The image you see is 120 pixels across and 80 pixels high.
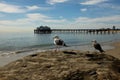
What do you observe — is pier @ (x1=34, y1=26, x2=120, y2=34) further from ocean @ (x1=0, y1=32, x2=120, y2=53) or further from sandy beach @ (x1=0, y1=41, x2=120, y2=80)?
sandy beach @ (x1=0, y1=41, x2=120, y2=80)

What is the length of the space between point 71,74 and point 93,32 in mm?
125232

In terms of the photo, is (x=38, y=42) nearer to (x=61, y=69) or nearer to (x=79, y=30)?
(x=61, y=69)

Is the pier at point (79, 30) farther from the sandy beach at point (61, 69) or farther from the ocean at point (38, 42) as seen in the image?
the sandy beach at point (61, 69)

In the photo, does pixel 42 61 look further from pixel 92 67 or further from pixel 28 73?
pixel 92 67

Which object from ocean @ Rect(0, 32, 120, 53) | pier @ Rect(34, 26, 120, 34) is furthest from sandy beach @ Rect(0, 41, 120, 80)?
pier @ Rect(34, 26, 120, 34)

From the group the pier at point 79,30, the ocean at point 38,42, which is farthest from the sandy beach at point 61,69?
the pier at point 79,30

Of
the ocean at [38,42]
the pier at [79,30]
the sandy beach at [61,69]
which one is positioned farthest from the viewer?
the pier at [79,30]

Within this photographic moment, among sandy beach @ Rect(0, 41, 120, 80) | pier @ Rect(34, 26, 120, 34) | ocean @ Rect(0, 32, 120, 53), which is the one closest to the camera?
sandy beach @ Rect(0, 41, 120, 80)

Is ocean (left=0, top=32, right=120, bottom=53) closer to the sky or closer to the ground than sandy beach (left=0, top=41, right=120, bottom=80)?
closer to the ground

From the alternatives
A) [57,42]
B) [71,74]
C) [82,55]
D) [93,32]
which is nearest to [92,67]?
[71,74]

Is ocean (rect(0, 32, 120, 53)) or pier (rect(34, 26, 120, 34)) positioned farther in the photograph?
pier (rect(34, 26, 120, 34))

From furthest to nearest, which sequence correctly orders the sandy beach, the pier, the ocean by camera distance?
the pier < the ocean < the sandy beach

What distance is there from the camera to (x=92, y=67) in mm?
5645

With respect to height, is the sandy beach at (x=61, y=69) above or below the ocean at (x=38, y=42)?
above
